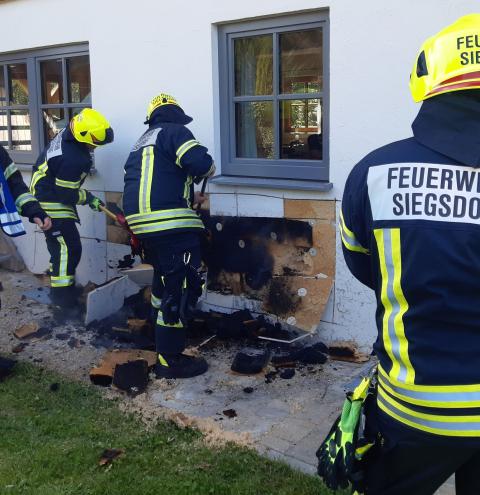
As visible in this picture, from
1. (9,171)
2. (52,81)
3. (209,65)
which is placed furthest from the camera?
(52,81)

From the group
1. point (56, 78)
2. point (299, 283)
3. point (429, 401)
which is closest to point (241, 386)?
point (299, 283)

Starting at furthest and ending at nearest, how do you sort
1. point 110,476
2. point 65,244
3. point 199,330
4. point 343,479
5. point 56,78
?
point 56,78 < point 65,244 < point 199,330 < point 110,476 < point 343,479

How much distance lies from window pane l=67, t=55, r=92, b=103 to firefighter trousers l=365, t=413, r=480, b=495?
18.8 ft

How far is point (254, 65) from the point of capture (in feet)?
17.7

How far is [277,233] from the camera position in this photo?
17.1ft

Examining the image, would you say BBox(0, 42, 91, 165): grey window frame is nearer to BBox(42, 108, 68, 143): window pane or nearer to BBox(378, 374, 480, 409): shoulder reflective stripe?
BBox(42, 108, 68, 143): window pane

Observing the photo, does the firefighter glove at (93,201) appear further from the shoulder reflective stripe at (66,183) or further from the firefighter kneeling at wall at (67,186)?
the shoulder reflective stripe at (66,183)

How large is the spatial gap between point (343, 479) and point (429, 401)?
421 millimetres

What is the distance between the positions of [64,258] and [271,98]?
2.54 m

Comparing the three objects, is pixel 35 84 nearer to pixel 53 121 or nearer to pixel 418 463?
pixel 53 121

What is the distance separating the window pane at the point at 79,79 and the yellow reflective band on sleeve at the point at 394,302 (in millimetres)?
5589

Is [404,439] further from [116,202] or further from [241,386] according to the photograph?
[116,202]

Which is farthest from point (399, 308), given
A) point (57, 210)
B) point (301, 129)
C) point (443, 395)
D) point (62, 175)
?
point (57, 210)

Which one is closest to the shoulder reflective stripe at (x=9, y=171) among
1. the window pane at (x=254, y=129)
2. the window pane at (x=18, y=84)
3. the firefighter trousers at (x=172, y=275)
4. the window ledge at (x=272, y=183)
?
the firefighter trousers at (x=172, y=275)
